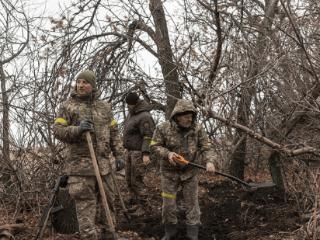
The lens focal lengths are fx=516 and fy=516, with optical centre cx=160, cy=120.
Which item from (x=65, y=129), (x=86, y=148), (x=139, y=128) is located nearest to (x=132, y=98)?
(x=139, y=128)

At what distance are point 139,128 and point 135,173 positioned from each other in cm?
72

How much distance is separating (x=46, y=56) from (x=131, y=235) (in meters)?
3.29

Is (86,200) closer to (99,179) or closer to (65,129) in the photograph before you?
(99,179)

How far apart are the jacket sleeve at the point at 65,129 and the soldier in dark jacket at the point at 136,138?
2365mm

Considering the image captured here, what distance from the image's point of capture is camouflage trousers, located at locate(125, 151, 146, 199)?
7887mm

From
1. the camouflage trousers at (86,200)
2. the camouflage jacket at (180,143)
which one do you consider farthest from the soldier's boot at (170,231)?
the camouflage trousers at (86,200)

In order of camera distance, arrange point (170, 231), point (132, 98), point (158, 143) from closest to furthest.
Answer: point (158, 143), point (170, 231), point (132, 98)

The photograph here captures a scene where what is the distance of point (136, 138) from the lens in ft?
25.8

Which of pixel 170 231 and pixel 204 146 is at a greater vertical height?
pixel 204 146

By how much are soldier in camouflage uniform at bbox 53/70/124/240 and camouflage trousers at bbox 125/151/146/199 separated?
2269 millimetres

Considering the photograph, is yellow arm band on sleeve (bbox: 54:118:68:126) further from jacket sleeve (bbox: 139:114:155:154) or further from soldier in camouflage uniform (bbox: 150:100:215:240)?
jacket sleeve (bbox: 139:114:155:154)

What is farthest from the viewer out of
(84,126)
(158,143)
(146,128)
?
(146,128)

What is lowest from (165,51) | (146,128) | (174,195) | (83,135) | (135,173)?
(174,195)

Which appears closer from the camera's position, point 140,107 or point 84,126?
point 84,126
